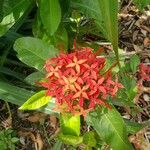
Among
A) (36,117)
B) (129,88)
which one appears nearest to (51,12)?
(129,88)

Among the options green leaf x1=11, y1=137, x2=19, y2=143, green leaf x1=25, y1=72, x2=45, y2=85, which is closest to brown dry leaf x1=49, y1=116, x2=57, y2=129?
green leaf x1=11, y1=137, x2=19, y2=143

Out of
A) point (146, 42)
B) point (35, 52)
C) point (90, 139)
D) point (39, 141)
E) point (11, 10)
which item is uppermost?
point (11, 10)

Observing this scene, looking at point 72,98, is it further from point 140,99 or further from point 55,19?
point 140,99

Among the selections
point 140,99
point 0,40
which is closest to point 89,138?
point 140,99

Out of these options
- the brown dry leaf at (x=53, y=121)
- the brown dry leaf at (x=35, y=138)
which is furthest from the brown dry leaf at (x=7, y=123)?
the brown dry leaf at (x=53, y=121)

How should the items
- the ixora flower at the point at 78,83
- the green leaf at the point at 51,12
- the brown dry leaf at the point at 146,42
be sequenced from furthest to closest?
the brown dry leaf at the point at 146,42 → the green leaf at the point at 51,12 → the ixora flower at the point at 78,83

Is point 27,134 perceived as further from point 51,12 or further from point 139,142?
point 51,12

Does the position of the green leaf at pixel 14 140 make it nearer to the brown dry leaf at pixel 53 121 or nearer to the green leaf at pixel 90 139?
the brown dry leaf at pixel 53 121
